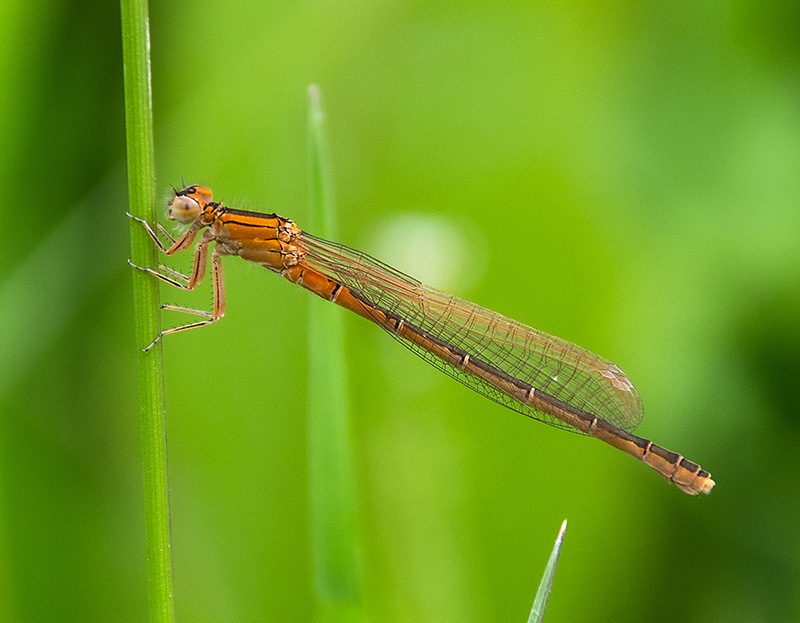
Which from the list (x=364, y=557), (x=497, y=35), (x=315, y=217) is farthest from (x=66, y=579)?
(x=497, y=35)

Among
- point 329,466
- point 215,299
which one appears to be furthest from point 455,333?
point 329,466

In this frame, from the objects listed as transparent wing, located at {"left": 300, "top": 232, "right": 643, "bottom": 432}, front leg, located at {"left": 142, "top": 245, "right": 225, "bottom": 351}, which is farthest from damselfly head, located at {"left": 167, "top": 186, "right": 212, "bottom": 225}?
transparent wing, located at {"left": 300, "top": 232, "right": 643, "bottom": 432}

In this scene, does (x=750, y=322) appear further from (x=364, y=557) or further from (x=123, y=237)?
(x=123, y=237)

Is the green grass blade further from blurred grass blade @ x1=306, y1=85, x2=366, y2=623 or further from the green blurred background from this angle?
the green blurred background

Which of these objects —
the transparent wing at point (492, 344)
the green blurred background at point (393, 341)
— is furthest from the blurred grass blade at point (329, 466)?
the transparent wing at point (492, 344)

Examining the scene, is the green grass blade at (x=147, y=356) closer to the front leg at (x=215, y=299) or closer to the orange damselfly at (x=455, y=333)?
the front leg at (x=215, y=299)

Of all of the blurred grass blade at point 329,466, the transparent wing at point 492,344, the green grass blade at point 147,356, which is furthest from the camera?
the transparent wing at point 492,344

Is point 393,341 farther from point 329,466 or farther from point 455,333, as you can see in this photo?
point 329,466
